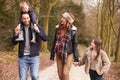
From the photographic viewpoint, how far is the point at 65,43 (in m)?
9.26

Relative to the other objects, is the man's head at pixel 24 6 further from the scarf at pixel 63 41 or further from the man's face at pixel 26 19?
the scarf at pixel 63 41

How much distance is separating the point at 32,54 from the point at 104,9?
26149 mm

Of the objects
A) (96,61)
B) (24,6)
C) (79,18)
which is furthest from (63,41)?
(79,18)

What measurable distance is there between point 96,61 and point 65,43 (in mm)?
923

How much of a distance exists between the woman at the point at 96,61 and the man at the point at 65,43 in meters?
0.36

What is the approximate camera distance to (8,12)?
1171 inches

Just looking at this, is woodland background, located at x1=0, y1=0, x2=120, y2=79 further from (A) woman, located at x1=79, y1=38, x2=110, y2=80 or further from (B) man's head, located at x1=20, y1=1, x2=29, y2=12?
(B) man's head, located at x1=20, y1=1, x2=29, y2=12

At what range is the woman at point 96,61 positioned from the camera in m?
9.31

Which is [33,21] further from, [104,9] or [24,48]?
[104,9]

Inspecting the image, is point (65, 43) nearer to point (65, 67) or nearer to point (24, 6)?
point (65, 67)

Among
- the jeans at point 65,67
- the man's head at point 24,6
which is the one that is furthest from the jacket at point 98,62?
the man's head at point 24,6

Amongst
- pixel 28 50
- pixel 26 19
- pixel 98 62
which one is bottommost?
pixel 98 62

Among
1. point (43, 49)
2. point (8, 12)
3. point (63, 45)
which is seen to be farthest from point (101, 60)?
point (43, 49)

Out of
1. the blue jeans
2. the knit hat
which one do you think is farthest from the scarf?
the blue jeans
